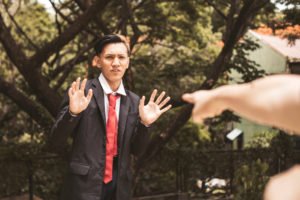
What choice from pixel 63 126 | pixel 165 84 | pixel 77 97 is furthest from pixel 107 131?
pixel 165 84

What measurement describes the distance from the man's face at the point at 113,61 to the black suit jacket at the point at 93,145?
0.10 meters

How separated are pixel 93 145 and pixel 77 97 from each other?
41 centimetres

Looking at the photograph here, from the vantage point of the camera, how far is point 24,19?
14047mm

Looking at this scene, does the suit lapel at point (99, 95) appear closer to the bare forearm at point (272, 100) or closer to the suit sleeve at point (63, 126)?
the suit sleeve at point (63, 126)

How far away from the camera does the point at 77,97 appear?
9.18 ft

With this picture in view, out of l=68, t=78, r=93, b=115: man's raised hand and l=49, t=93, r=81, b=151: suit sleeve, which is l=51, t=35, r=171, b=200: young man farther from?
l=68, t=78, r=93, b=115: man's raised hand

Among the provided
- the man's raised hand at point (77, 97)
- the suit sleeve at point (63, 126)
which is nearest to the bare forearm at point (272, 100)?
the man's raised hand at point (77, 97)

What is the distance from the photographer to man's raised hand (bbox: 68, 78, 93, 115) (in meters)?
2.78

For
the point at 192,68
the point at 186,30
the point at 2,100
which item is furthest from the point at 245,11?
the point at 2,100

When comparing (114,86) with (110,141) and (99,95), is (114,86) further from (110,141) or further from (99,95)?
(110,141)

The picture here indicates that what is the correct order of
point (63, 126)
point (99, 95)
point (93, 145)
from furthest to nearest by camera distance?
point (99, 95) < point (93, 145) < point (63, 126)

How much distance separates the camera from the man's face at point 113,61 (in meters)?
3.25

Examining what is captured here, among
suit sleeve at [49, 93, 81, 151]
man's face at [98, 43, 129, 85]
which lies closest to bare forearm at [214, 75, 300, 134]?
suit sleeve at [49, 93, 81, 151]

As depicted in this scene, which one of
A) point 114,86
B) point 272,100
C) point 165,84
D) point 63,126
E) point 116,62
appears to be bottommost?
point 63,126
